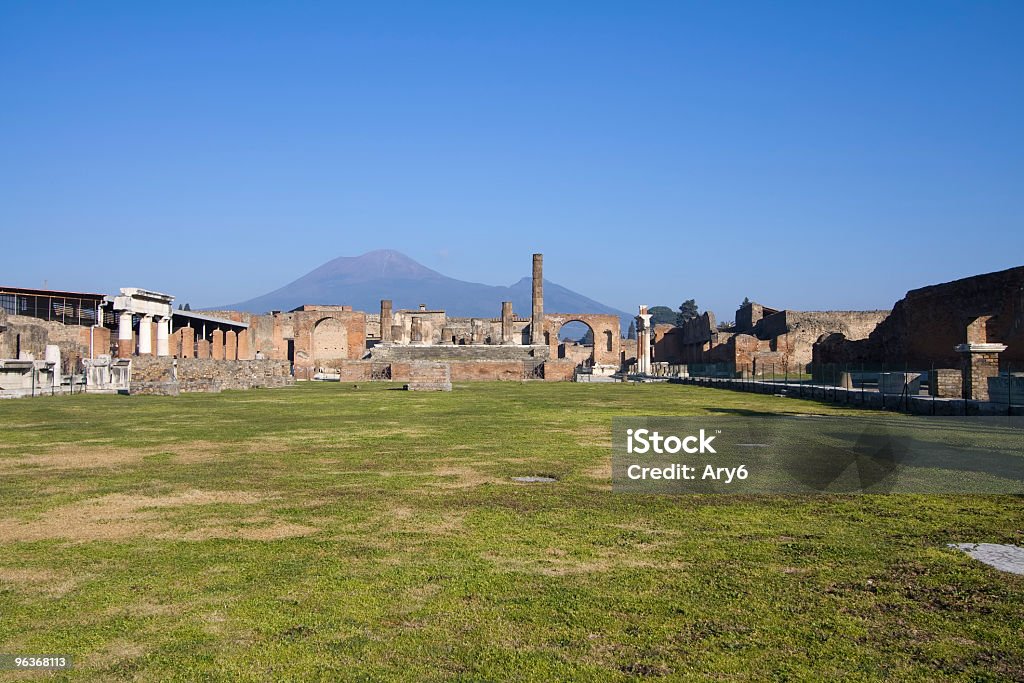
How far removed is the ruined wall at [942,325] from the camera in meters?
27.6

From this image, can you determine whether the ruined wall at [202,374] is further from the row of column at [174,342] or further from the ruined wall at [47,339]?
the ruined wall at [47,339]

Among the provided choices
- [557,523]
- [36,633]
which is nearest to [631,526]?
[557,523]

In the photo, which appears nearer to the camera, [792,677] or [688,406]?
[792,677]

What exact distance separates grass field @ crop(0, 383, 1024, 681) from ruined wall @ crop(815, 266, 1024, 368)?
20.2 m

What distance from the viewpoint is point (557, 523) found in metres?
5.94

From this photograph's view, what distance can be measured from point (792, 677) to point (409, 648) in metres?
1.50

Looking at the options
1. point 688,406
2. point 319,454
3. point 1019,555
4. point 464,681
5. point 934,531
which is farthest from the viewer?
point 688,406

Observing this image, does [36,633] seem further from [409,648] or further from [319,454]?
[319,454]

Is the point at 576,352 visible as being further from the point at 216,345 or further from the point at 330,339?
the point at 216,345

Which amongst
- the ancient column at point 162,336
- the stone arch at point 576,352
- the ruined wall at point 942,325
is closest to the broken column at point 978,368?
the ruined wall at point 942,325

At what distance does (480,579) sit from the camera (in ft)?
14.6

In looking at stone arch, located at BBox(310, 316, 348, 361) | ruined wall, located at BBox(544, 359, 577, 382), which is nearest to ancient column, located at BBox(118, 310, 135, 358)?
ruined wall, located at BBox(544, 359, 577, 382)

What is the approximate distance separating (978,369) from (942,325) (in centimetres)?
1736

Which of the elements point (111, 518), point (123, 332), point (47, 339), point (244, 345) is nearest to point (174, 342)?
point (244, 345)
